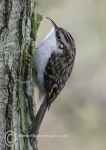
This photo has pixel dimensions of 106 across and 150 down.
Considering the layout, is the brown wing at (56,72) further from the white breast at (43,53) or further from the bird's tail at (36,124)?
the bird's tail at (36,124)

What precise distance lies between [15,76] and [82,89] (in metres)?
2.81

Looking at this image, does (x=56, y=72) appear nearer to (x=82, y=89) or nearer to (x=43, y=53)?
(x=43, y=53)

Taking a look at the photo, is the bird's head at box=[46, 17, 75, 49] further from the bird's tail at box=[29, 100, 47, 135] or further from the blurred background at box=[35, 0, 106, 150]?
the blurred background at box=[35, 0, 106, 150]

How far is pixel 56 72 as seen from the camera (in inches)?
158

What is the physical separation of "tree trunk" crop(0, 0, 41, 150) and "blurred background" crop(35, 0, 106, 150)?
2.27m

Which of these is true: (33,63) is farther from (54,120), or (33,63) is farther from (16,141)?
(54,120)

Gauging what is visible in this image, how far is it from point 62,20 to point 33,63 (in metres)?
3.04

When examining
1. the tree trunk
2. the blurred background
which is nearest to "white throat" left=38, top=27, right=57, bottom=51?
the tree trunk

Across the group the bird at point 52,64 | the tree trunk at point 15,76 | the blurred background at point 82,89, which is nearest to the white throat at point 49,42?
the bird at point 52,64

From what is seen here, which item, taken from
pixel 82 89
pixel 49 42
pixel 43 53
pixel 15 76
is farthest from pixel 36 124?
pixel 82 89

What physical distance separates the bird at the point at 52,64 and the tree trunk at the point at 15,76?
31cm

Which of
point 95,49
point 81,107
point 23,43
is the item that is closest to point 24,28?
point 23,43

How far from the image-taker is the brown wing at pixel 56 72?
394 cm

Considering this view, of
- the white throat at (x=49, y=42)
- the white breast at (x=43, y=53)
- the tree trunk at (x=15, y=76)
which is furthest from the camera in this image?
the white throat at (x=49, y=42)
